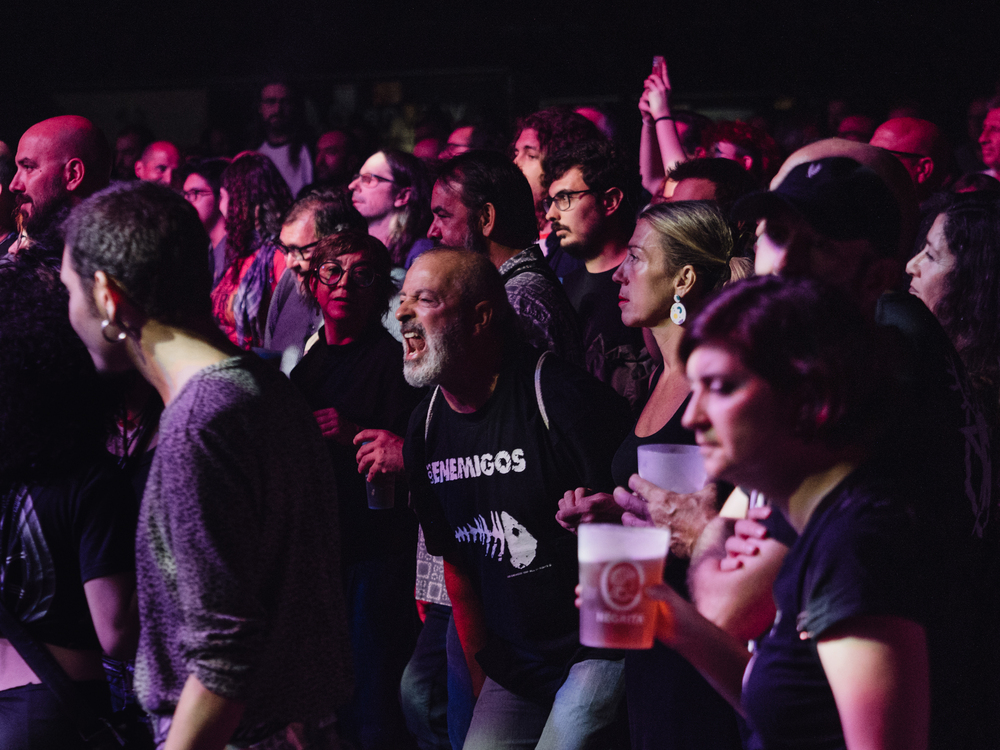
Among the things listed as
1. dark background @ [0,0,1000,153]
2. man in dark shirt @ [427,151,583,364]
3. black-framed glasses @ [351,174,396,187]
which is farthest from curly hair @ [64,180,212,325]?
dark background @ [0,0,1000,153]

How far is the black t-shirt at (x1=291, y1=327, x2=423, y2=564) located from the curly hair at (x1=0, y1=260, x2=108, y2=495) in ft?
5.47

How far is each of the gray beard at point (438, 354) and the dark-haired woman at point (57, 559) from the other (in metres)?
1.08

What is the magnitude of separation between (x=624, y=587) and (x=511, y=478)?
1.27 m

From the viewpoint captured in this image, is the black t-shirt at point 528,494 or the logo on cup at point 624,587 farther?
the black t-shirt at point 528,494

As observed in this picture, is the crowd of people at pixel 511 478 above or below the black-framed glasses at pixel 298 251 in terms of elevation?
below

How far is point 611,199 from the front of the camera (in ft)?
14.6

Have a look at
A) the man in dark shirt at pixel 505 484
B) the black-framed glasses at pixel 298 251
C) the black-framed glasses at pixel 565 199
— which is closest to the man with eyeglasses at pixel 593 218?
the black-framed glasses at pixel 565 199

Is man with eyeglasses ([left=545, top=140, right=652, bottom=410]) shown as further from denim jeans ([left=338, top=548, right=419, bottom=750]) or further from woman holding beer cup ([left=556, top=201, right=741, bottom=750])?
denim jeans ([left=338, top=548, right=419, bottom=750])

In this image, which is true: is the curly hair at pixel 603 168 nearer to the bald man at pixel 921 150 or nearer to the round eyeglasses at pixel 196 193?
the bald man at pixel 921 150

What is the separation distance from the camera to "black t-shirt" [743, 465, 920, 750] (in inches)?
58.0

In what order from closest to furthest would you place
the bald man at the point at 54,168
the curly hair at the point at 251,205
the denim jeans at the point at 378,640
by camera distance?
the denim jeans at the point at 378,640 < the bald man at the point at 54,168 < the curly hair at the point at 251,205

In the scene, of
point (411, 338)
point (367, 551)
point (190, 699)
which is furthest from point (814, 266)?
point (367, 551)

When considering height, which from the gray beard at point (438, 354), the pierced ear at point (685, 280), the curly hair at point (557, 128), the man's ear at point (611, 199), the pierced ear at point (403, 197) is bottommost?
the gray beard at point (438, 354)

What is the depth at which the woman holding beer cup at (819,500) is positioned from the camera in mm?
1463
